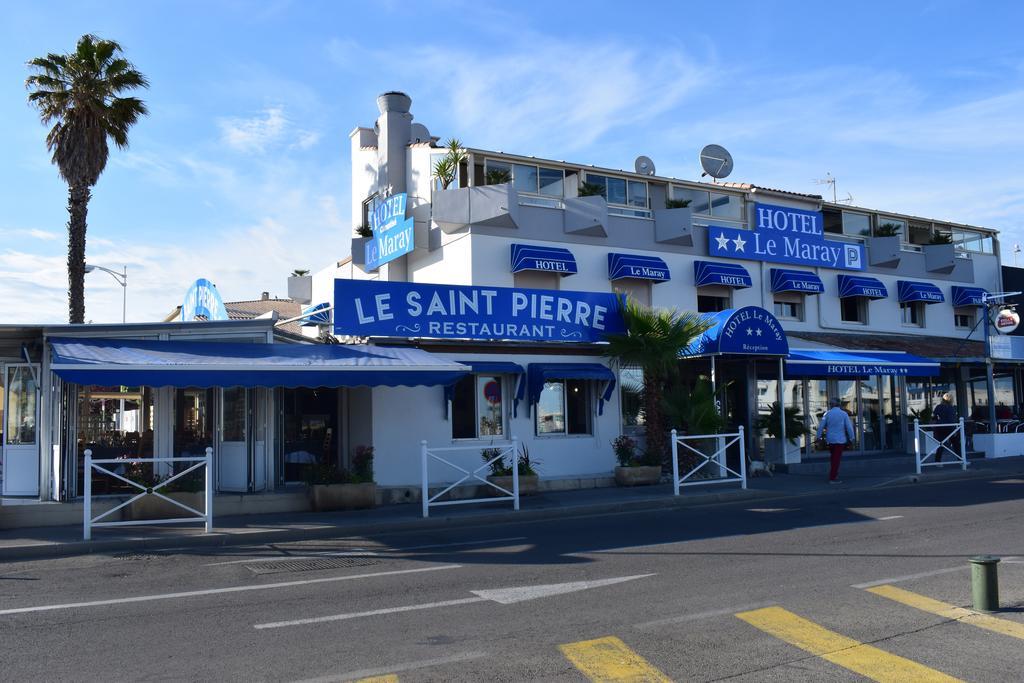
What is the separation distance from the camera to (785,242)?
82.6 feet

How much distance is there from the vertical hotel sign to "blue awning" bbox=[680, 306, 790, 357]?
27.5 feet

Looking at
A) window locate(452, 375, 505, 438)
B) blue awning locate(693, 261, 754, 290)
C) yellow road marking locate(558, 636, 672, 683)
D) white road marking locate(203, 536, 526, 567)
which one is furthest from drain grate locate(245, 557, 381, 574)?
blue awning locate(693, 261, 754, 290)

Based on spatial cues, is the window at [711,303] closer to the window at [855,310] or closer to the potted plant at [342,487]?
the window at [855,310]

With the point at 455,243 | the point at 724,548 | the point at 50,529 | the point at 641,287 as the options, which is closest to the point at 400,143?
the point at 455,243

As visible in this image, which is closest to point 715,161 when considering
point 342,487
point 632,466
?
point 632,466

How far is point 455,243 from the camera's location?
21266 mm

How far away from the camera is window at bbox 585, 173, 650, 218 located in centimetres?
2323

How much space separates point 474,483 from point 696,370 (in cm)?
735

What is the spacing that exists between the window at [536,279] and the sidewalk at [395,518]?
6186mm

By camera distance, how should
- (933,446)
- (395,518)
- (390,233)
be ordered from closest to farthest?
(395,518), (933,446), (390,233)

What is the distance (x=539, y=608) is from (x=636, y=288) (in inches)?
629

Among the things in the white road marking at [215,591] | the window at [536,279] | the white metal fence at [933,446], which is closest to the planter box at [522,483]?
the white road marking at [215,591]

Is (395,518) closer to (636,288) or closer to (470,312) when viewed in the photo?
(470,312)

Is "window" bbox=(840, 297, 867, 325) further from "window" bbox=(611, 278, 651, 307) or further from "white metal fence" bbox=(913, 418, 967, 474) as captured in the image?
→ "window" bbox=(611, 278, 651, 307)
